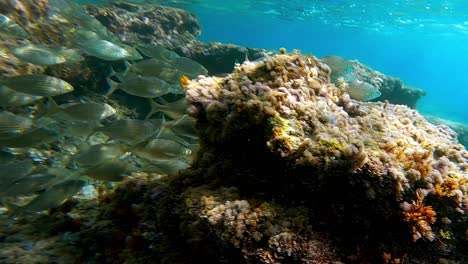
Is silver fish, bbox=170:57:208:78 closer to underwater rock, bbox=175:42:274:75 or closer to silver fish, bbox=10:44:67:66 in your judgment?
silver fish, bbox=10:44:67:66

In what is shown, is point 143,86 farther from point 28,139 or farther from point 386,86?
point 386,86

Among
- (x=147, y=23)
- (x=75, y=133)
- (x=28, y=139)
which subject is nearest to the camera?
(x=28, y=139)

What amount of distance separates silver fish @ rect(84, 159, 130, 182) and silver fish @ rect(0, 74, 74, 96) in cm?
Result: 148

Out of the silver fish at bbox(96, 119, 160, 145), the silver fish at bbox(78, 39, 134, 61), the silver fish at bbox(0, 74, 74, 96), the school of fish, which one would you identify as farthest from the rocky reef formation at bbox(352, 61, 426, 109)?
the silver fish at bbox(0, 74, 74, 96)

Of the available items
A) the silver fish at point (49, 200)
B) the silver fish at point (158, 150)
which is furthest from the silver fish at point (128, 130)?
the silver fish at point (49, 200)

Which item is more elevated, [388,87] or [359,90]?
[388,87]

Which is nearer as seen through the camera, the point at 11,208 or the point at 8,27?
the point at 11,208

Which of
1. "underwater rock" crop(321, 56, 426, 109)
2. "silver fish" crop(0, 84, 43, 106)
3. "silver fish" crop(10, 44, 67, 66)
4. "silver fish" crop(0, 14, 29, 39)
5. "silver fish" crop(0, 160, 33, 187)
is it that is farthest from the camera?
"underwater rock" crop(321, 56, 426, 109)

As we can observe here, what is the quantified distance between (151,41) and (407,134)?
966 centimetres

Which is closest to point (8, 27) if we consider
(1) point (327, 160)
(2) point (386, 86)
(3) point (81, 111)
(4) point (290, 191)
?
(3) point (81, 111)

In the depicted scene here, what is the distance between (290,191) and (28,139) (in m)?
3.37

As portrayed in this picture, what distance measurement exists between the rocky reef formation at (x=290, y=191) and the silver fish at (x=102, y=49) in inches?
141

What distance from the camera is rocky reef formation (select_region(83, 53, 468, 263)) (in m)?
2.41

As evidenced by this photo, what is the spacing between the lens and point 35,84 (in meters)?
4.35
